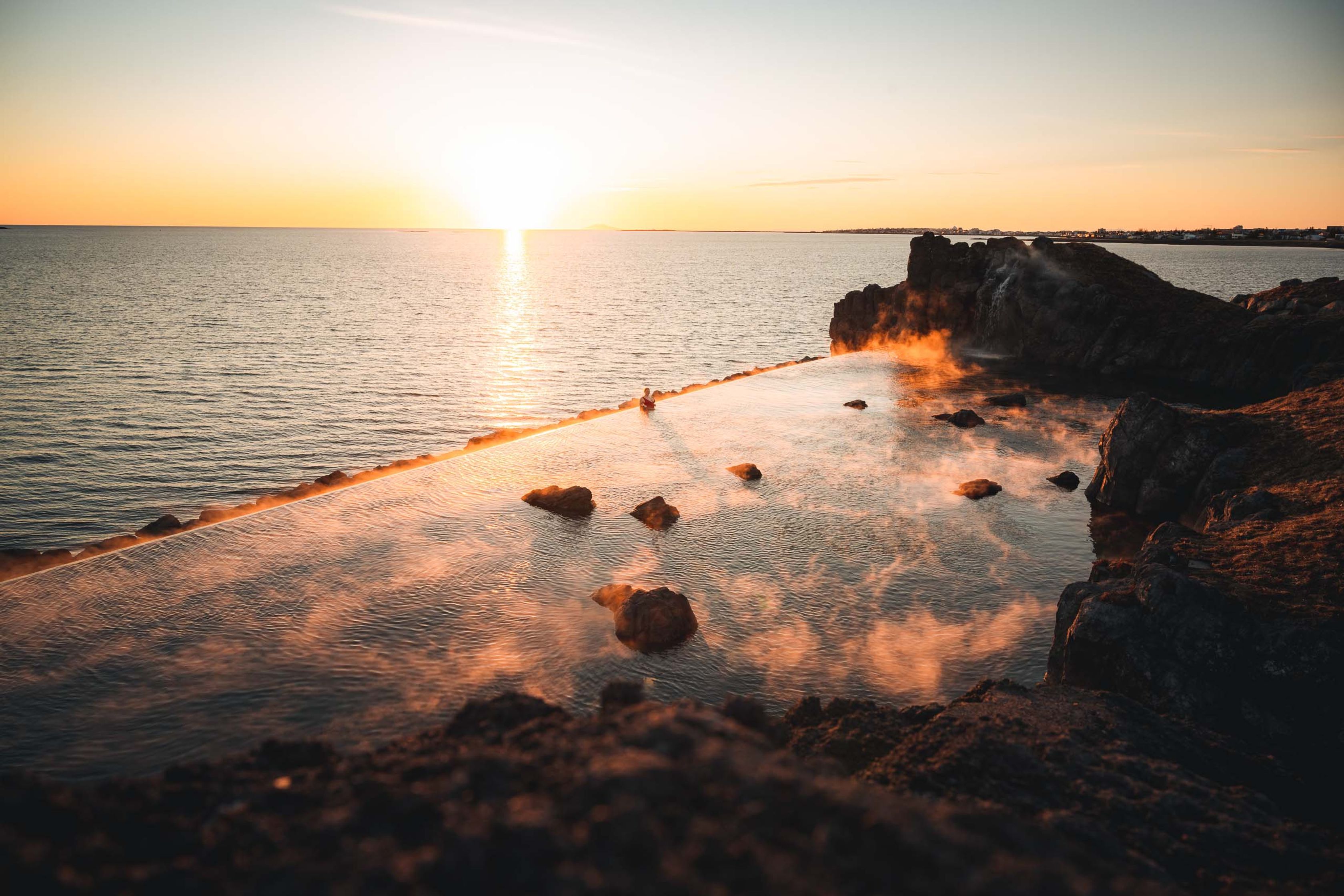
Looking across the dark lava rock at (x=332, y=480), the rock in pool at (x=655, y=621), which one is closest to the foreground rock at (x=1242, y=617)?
the rock in pool at (x=655, y=621)

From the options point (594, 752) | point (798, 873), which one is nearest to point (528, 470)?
point (594, 752)

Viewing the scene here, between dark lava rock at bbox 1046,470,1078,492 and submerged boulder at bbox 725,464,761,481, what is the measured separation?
13562 millimetres

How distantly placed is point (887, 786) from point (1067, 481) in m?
25.9

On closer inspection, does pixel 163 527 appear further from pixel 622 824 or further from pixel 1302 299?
pixel 1302 299

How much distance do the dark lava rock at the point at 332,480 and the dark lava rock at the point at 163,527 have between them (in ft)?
21.2

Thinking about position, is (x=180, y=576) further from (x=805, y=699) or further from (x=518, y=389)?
(x=518, y=389)

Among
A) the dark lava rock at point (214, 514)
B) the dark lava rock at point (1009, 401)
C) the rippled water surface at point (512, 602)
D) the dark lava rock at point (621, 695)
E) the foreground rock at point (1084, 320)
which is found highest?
the foreground rock at point (1084, 320)

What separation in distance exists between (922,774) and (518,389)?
172ft

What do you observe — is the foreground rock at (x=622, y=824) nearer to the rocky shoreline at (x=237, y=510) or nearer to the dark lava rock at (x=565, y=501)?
the dark lava rock at (x=565, y=501)

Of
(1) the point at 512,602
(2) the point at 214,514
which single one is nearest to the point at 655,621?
(1) the point at 512,602

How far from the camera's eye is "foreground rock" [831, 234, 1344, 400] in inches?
1973

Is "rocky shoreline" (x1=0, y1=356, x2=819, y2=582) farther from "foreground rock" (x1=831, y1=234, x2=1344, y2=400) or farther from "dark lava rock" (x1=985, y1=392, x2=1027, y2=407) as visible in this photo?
"foreground rock" (x1=831, y1=234, x2=1344, y2=400)

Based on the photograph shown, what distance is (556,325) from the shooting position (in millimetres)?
101062

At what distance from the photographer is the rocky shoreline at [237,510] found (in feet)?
79.4
